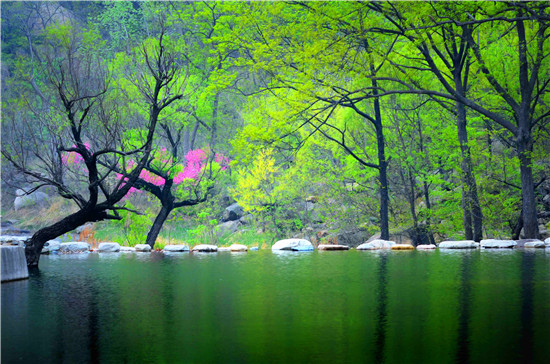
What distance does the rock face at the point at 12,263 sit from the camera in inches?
386

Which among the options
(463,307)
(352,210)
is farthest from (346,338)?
(352,210)

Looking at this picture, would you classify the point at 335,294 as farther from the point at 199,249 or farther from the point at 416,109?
the point at 416,109

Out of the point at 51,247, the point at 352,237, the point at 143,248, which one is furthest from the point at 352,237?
the point at 51,247

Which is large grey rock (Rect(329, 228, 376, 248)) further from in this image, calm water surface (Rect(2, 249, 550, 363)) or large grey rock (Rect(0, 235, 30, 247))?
calm water surface (Rect(2, 249, 550, 363))

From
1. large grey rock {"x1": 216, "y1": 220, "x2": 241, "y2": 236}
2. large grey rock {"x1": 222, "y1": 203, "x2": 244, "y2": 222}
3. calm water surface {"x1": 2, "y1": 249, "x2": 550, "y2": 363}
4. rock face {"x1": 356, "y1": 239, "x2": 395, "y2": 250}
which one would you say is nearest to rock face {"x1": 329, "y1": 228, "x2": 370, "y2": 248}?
rock face {"x1": 356, "y1": 239, "x2": 395, "y2": 250}

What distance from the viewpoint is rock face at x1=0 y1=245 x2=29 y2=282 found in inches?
386

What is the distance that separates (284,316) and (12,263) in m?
6.19

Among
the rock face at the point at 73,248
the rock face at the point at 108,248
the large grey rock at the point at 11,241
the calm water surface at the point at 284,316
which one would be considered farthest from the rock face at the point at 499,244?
the large grey rock at the point at 11,241

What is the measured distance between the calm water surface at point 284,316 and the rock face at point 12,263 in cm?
27

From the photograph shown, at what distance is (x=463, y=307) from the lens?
6.29 meters

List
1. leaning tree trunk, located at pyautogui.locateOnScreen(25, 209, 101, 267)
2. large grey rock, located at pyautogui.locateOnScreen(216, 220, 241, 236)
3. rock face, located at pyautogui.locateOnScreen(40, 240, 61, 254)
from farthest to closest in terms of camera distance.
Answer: large grey rock, located at pyautogui.locateOnScreen(216, 220, 241, 236), rock face, located at pyautogui.locateOnScreen(40, 240, 61, 254), leaning tree trunk, located at pyautogui.locateOnScreen(25, 209, 101, 267)

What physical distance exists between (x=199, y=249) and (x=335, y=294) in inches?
459

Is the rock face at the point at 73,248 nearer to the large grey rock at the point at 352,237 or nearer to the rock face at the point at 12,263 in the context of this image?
the rock face at the point at 12,263

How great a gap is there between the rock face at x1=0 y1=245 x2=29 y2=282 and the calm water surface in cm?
27
